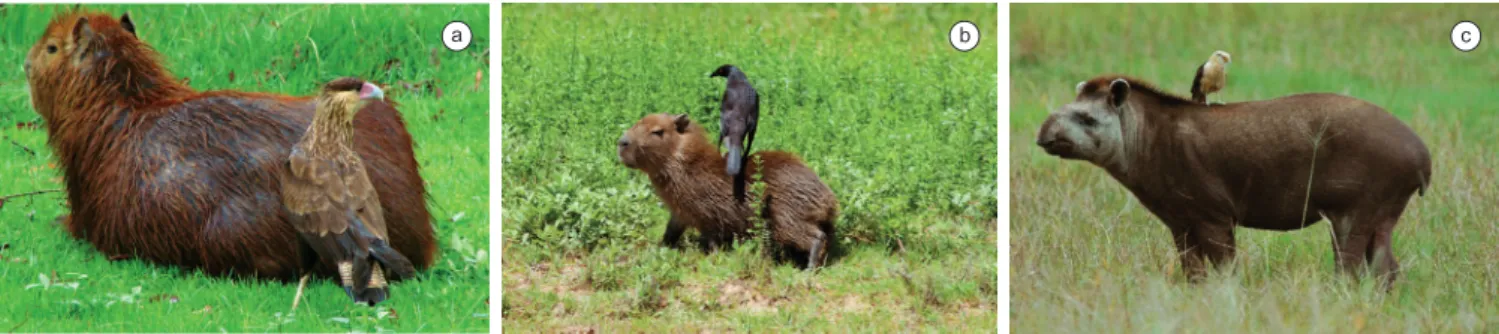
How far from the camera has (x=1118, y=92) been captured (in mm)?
6676

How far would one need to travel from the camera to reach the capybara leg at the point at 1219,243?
663 cm

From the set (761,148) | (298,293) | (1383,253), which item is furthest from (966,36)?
(298,293)

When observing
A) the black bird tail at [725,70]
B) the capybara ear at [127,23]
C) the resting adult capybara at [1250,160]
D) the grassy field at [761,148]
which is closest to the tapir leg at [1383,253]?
the resting adult capybara at [1250,160]

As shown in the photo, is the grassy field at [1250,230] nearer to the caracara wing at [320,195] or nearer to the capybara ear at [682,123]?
the capybara ear at [682,123]

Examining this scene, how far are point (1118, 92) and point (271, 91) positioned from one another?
12.4ft

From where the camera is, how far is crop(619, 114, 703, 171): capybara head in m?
7.15

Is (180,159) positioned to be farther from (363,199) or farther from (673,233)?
(673,233)

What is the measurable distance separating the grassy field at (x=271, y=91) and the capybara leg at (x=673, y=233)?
0.71 m

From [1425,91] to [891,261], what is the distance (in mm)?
3259

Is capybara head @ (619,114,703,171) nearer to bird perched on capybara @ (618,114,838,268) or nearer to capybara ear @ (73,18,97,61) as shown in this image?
bird perched on capybara @ (618,114,838,268)

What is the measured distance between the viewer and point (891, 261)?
704 centimetres

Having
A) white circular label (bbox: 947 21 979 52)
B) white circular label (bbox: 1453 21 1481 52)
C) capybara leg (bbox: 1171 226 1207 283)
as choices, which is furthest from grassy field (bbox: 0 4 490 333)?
white circular label (bbox: 1453 21 1481 52)

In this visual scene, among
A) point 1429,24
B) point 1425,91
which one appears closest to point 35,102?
point 1425,91

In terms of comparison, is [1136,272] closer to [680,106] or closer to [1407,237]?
[1407,237]
